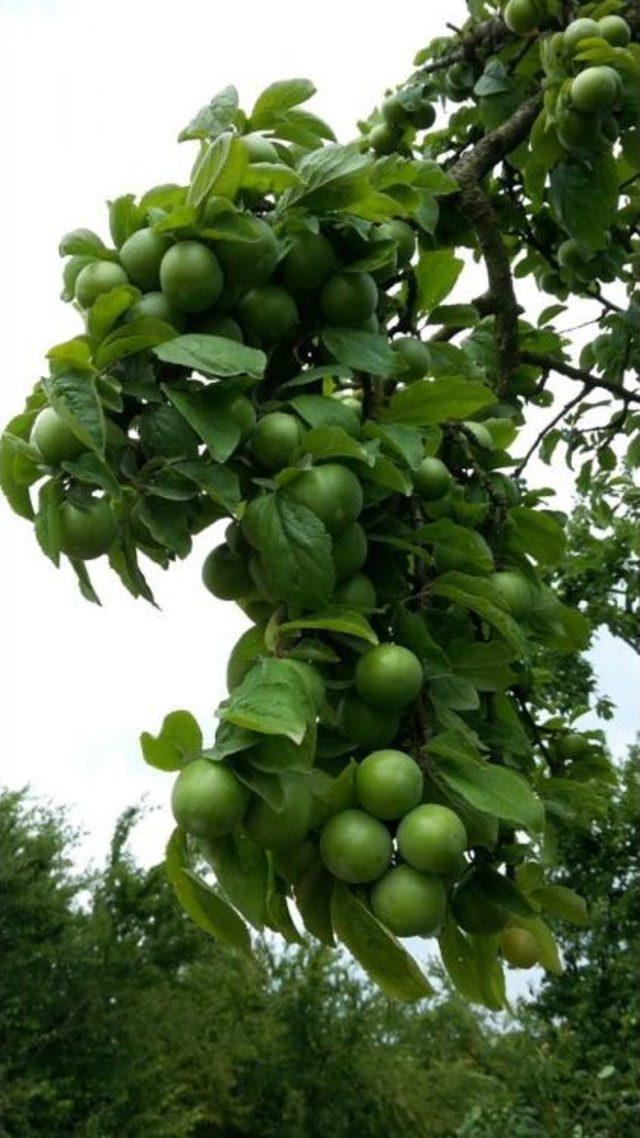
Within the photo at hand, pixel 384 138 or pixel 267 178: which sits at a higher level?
pixel 384 138

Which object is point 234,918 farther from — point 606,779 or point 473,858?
point 606,779

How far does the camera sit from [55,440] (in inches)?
48.0

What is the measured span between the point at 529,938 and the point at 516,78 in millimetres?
1882

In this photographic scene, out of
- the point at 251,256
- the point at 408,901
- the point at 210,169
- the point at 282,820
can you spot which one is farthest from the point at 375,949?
the point at 210,169

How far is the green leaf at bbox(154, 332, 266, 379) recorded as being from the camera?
1.18 meters

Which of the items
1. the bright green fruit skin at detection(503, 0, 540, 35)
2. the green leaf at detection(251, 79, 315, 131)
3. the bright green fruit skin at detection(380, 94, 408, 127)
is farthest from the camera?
the bright green fruit skin at detection(380, 94, 408, 127)

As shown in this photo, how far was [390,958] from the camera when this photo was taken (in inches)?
45.6

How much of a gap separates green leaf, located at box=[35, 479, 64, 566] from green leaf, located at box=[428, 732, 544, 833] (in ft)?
1.44

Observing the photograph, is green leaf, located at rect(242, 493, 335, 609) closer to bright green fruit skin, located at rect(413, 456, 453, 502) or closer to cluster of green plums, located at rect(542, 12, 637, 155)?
bright green fruit skin, located at rect(413, 456, 453, 502)

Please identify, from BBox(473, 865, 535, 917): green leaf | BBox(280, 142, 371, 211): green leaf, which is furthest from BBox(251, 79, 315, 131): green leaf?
BBox(473, 865, 535, 917): green leaf

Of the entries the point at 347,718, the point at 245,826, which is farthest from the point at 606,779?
the point at 245,826

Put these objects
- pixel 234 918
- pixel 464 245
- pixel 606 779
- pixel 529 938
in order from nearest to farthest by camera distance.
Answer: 1. pixel 234 918
2. pixel 529 938
3. pixel 606 779
4. pixel 464 245

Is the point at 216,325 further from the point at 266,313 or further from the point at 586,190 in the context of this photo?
the point at 586,190

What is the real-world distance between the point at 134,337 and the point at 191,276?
0.09 m
